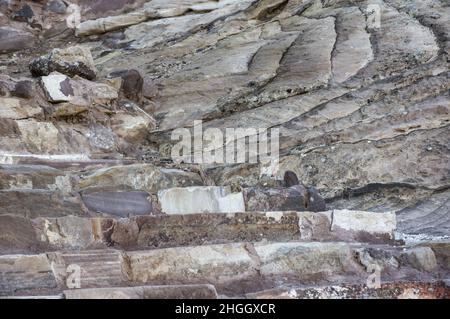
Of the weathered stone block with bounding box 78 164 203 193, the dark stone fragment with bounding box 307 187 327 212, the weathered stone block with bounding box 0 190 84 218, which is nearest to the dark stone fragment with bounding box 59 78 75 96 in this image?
the weathered stone block with bounding box 78 164 203 193

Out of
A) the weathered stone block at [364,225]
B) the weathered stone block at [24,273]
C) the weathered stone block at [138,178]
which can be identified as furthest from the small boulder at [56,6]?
the weathered stone block at [24,273]

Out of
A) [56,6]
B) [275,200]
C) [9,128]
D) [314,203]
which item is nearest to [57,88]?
[9,128]

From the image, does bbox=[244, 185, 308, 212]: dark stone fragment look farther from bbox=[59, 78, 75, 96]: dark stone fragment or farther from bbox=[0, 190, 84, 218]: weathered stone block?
bbox=[59, 78, 75, 96]: dark stone fragment

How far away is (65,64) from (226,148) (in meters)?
1.91

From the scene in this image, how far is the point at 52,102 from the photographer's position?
7.39 metres

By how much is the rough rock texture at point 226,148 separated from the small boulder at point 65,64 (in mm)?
17

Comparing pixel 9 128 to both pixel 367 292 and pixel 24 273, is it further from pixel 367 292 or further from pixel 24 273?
pixel 367 292

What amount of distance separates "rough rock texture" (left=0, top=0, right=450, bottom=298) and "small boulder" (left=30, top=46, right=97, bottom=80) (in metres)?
0.02

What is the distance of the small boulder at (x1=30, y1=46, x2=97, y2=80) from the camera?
7926mm

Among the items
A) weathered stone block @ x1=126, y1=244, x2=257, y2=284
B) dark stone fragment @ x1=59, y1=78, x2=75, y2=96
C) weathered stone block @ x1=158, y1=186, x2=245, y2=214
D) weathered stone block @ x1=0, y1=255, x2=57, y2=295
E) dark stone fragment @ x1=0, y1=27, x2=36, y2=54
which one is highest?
weathered stone block @ x1=0, y1=255, x2=57, y2=295

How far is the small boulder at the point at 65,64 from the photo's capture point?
7926 millimetres

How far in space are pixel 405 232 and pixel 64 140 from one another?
3069 mm

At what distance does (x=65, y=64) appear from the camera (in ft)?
26.1
